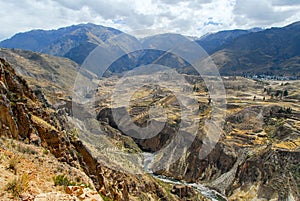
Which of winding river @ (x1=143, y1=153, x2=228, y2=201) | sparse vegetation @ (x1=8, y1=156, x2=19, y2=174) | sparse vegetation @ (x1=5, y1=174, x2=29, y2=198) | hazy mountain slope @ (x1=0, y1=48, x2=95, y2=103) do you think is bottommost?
winding river @ (x1=143, y1=153, x2=228, y2=201)

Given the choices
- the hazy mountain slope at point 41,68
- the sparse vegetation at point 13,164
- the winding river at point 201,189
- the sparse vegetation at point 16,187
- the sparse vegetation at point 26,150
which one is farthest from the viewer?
the hazy mountain slope at point 41,68

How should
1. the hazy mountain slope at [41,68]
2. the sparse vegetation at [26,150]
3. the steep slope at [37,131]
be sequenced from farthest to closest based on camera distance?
the hazy mountain slope at [41,68]
the steep slope at [37,131]
the sparse vegetation at [26,150]

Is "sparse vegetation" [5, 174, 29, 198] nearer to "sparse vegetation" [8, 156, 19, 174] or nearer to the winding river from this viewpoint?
"sparse vegetation" [8, 156, 19, 174]

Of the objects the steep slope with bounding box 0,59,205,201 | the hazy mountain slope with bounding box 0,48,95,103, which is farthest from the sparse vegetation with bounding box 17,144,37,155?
the hazy mountain slope with bounding box 0,48,95,103

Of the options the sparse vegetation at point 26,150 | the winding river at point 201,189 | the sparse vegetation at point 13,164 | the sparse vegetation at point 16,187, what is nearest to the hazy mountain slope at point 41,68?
the winding river at point 201,189

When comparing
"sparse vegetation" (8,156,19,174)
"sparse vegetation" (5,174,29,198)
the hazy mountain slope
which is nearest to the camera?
"sparse vegetation" (5,174,29,198)

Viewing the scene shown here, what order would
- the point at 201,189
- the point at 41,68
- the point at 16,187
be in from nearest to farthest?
the point at 16,187, the point at 201,189, the point at 41,68

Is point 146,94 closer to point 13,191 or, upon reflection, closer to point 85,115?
point 85,115

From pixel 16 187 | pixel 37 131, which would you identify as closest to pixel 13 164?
pixel 16 187

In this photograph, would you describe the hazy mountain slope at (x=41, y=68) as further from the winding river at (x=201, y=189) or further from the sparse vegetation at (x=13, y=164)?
the sparse vegetation at (x=13, y=164)

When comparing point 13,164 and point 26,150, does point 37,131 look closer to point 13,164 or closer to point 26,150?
point 26,150

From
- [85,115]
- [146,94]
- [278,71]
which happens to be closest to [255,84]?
[146,94]

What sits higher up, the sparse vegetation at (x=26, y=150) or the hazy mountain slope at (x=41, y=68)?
the hazy mountain slope at (x=41, y=68)
